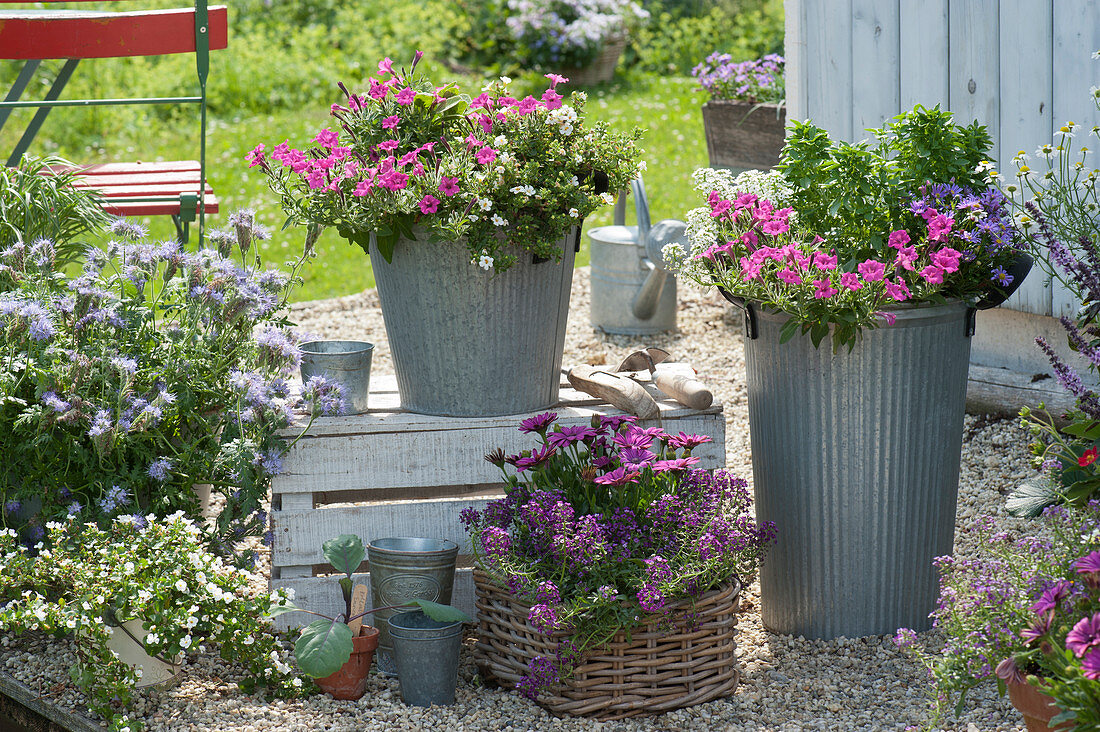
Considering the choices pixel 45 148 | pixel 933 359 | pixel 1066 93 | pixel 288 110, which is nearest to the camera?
pixel 933 359

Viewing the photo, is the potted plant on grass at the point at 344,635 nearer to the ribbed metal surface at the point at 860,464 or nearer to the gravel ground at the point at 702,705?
the gravel ground at the point at 702,705

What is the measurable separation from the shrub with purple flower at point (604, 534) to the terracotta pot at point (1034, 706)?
1.91 ft

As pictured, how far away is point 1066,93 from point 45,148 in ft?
23.6

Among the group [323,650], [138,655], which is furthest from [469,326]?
[138,655]

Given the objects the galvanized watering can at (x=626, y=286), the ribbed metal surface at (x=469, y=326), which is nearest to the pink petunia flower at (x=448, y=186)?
the ribbed metal surface at (x=469, y=326)

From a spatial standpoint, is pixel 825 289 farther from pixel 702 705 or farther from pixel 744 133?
pixel 744 133

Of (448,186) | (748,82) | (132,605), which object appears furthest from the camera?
(748,82)

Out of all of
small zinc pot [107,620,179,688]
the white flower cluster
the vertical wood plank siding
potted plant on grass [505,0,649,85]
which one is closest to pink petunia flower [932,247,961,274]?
the white flower cluster

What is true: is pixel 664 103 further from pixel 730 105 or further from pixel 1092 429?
pixel 1092 429

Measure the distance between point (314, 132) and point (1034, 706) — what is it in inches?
275

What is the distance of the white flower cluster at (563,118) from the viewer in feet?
8.09

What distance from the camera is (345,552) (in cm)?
236

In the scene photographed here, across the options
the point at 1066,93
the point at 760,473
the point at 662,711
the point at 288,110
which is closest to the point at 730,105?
the point at 1066,93

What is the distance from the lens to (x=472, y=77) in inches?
393
